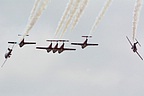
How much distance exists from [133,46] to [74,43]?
10.8 meters

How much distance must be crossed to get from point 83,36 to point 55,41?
4.56m

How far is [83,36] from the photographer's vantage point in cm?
9219

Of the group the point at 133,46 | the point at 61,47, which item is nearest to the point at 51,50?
the point at 61,47

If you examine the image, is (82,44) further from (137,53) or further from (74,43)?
(137,53)

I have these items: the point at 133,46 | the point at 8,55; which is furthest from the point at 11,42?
the point at 133,46

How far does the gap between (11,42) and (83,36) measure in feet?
41.1

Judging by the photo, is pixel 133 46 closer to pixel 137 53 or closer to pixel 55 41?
pixel 137 53

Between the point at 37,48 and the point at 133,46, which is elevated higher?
the point at 37,48

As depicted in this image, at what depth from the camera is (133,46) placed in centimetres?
8562

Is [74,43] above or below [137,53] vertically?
above

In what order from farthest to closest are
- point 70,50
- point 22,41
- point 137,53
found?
point 70,50 → point 22,41 → point 137,53

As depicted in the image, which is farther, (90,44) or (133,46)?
(90,44)

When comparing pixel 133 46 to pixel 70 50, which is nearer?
pixel 133 46

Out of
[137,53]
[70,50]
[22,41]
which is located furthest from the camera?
[70,50]
